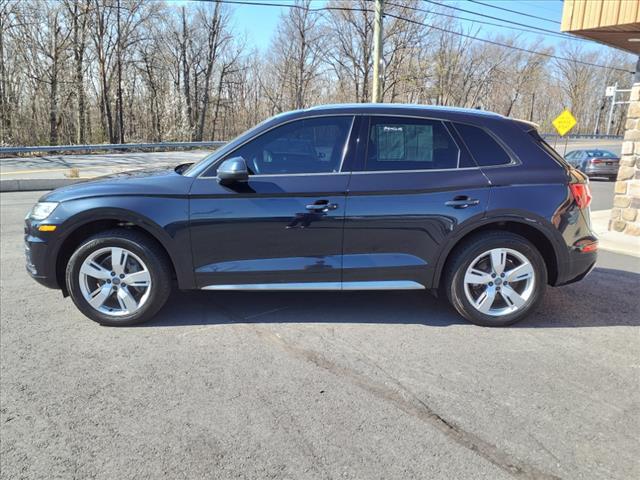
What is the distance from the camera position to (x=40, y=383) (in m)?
3.01

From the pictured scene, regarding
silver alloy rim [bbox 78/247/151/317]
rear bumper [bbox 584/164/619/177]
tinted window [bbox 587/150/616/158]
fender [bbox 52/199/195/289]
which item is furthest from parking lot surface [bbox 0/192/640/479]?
tinted window [bbox 587/150/616/158]

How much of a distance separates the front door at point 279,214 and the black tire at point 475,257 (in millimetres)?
979

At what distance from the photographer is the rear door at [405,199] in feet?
12.2

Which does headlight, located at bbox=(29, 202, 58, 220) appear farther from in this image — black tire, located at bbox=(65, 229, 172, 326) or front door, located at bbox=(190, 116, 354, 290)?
front door, located at bbox=(190, 116, 354, 290)

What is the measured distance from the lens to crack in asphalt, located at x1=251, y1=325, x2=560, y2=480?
2283 millimetres

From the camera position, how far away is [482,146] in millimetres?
3875

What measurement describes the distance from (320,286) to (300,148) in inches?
45.4

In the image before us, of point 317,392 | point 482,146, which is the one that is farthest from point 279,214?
point 482,146

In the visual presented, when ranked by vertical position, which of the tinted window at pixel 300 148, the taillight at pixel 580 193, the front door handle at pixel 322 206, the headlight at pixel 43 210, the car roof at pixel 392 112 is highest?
the car roof at pixel 392 112

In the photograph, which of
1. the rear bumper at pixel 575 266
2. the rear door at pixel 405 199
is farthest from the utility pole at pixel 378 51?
the rear bumper at pixel 575 266

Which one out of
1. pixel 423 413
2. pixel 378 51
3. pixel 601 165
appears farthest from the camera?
pixel 601 165

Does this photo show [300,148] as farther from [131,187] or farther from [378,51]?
[378,51]

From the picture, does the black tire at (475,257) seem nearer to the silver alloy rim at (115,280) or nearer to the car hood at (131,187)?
the car hood at (131,187)

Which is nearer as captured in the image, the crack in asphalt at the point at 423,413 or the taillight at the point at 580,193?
the crack in asphalt at the point at 423,413
